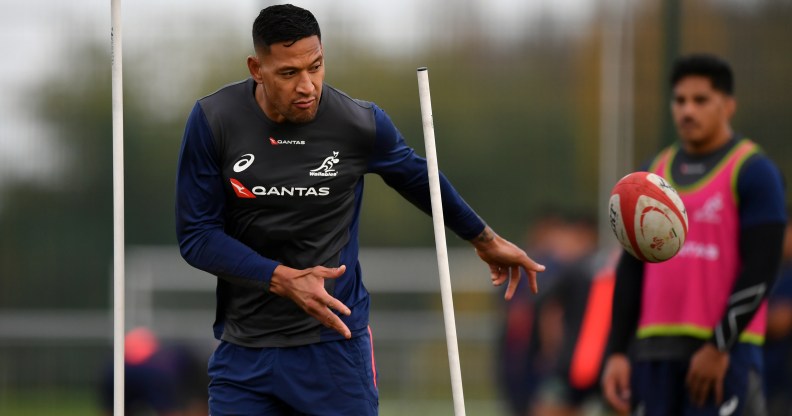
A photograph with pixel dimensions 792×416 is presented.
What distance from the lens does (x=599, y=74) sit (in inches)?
571

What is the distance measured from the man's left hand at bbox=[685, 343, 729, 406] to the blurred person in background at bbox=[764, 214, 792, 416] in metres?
4.53

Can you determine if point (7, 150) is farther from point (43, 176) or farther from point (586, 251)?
point (586, 251)

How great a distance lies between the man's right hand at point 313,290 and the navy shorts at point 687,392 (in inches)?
92.6

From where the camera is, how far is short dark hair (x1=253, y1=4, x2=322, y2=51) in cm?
443

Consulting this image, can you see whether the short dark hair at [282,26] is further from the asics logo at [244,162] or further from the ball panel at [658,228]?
the ball panel at [658,228]

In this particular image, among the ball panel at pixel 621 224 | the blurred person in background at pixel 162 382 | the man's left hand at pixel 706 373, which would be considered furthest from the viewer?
the blurred person in background at pixel 162 382

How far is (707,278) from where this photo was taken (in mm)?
6117

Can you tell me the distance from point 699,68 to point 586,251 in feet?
16.7

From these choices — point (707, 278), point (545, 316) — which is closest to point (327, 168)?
point (707, 278)

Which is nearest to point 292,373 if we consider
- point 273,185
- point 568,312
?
point 273,185

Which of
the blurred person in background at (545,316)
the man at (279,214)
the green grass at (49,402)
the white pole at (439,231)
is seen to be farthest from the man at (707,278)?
the green grass at (49,402)

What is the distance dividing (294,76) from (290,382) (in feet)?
3.50

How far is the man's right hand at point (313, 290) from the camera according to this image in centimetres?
432

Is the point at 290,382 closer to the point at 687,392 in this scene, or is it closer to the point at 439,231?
the point at 439,231
